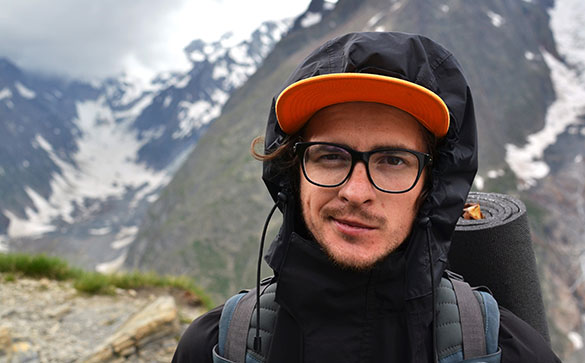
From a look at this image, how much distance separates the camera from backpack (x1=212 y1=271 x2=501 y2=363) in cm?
187

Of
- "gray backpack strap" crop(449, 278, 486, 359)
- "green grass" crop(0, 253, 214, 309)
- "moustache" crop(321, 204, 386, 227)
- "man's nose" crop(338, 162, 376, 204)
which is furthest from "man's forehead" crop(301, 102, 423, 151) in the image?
"green grass" crop(0, 253, 214, 309)

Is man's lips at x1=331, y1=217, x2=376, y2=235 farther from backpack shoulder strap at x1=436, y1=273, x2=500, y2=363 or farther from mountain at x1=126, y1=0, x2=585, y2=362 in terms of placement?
mountain at x1=126, y1=0, x2=585, y2=362

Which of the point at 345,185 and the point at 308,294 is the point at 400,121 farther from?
the point at 308,294

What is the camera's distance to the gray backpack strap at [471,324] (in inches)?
73.4

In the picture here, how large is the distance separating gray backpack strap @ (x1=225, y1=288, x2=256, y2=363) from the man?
5.7 inches

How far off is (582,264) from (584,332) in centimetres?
1455

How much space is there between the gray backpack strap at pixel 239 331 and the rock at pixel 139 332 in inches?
159

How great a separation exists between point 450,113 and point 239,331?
1470 mm

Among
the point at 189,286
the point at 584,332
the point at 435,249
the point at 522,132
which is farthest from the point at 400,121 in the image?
the point at 522,132

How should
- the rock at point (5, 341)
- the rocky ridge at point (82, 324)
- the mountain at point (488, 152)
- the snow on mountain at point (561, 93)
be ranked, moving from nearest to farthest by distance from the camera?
the rock at point (5, 341) < the rocky ridge at point (82, 324) < the mountain at point (488, 152) < the snow on mountain at point (561, 93)

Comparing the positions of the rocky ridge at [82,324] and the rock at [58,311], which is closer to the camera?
the rocky ridge at [82,324]

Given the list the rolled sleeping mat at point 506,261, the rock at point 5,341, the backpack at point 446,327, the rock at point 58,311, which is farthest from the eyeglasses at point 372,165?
the rock at point 58,311

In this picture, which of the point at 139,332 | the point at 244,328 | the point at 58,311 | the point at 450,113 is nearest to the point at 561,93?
the point at 139,332

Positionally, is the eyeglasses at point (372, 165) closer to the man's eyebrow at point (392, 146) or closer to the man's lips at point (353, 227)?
the man's eyebrow at point (392, 146)
